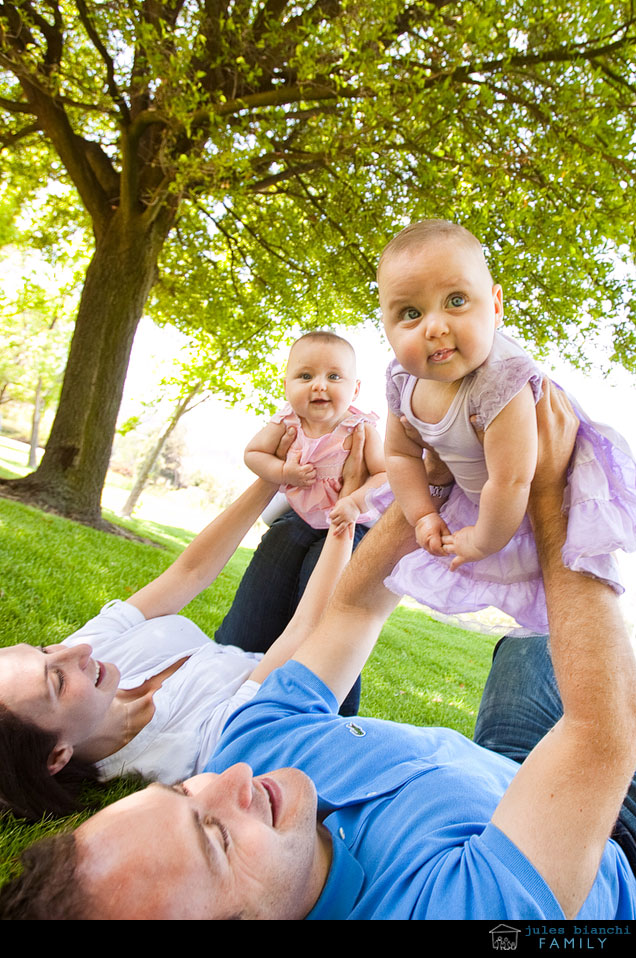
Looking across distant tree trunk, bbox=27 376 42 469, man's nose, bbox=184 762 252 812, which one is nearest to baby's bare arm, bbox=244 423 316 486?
man's nose, bbox=184 762 252 812

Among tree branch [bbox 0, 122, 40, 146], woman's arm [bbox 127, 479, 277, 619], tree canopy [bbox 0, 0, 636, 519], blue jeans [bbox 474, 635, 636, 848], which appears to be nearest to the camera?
blue jeans [bbox 474, 635, 636, 848]

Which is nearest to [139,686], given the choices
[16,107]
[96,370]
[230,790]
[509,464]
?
[230,790]

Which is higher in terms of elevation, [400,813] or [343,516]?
[343,516]

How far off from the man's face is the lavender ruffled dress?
0.80 metres

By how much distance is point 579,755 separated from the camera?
4.34 feet

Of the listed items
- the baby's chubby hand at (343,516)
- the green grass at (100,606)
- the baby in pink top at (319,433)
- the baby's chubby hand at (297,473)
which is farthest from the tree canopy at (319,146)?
the baby's chubby hand at (343,516)

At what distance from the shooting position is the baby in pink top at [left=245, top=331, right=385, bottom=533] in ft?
10.9

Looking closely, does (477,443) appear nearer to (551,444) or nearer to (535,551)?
(551,444)

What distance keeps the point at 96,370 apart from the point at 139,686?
243 inches

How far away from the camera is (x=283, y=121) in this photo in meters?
5.98

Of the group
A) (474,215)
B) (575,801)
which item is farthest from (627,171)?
(575,801)

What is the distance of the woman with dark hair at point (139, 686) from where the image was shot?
193 cm

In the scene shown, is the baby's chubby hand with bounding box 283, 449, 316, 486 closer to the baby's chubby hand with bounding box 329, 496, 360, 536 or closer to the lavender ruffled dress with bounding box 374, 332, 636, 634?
the baby's chubby hand with bounding box 329, 496, 360, 536

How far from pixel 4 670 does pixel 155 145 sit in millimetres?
7451
